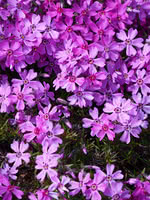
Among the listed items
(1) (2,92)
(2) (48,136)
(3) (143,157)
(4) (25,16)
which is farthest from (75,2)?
(3) (143,157)

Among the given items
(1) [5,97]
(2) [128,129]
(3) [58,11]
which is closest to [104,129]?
(2) [128,129]

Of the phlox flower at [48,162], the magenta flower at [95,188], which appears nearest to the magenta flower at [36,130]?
the phlox flower at [48,162]

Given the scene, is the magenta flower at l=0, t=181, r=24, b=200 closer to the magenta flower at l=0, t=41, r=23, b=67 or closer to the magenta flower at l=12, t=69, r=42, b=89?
the magenta flower at l=12, t=69, r=42, b=89

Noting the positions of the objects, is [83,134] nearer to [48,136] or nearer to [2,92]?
[48,136]

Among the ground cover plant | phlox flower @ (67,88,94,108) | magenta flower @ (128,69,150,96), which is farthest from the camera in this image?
magenta flower @ (128,69,150,96)

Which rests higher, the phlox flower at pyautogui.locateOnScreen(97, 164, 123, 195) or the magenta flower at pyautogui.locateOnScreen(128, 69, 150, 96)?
the magenta flower at pyautogui.locateOnScreen(128, 69, 150, 96)

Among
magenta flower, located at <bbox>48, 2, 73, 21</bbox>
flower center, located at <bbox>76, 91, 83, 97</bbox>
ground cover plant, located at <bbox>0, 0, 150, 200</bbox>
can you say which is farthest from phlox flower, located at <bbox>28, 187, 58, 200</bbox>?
magenta flower, located at <bbox>48, 2, 73, 21</bbox>

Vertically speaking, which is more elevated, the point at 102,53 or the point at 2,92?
the point at 102,53
